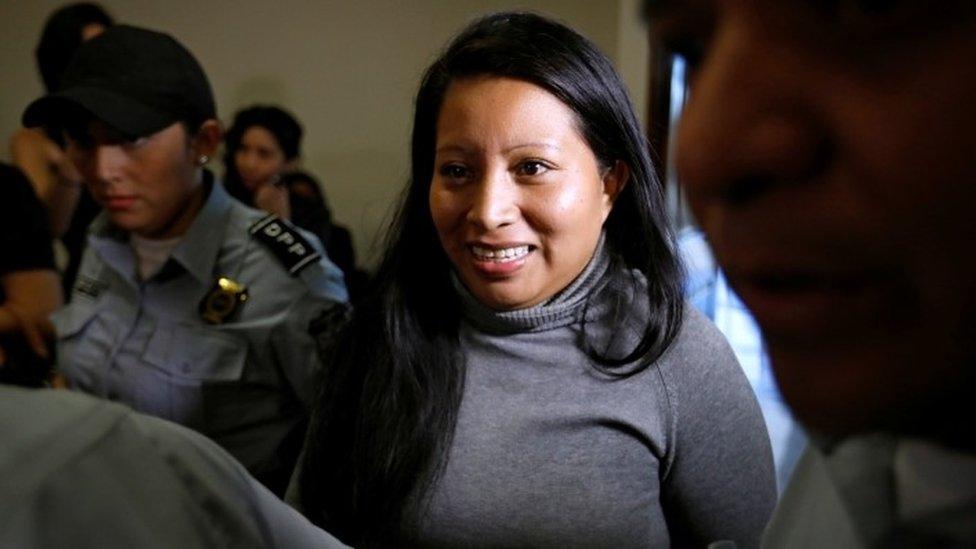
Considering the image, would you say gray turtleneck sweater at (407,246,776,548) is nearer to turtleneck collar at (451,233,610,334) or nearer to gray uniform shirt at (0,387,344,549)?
turtleneck collar at (451,233,610,334)

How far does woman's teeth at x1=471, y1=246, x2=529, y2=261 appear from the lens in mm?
847

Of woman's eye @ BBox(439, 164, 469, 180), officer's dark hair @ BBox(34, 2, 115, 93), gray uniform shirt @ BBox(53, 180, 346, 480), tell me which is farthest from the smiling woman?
officer's dark hair @ BBox(34, 2, 115, 93)

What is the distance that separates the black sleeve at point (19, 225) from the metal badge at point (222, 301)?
28cm

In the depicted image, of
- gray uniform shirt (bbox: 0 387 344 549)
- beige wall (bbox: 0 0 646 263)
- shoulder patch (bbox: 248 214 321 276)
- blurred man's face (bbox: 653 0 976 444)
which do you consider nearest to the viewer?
blurred man's face (bbox: 653 0 976 444)

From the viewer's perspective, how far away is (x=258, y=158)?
2.60 m

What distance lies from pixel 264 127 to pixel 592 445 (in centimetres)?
204

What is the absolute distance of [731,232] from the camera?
0.18 meters

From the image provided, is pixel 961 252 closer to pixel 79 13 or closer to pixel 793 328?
pixel 793 328

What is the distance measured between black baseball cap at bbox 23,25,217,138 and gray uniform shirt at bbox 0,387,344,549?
3.07ft

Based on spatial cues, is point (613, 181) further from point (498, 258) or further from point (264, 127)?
point (264, 127)

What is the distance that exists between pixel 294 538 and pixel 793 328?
30 centimetres

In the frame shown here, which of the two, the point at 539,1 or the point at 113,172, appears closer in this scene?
the point at 113,172

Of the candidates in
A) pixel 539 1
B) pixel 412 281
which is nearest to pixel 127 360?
pixel 412 281

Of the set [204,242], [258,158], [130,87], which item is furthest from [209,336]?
[258,158]
